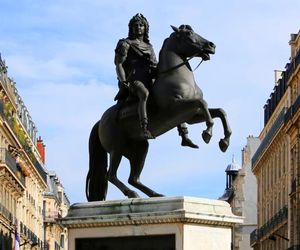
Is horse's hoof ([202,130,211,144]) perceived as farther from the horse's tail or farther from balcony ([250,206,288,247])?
balcony ([250,206,288,247])

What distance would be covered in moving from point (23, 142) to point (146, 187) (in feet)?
278

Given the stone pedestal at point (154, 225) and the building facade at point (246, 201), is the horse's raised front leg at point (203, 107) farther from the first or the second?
the building facade at point (246, 201)

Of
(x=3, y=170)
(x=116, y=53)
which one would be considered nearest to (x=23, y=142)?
(x=3, y=170)

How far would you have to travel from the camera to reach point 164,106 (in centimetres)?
1568

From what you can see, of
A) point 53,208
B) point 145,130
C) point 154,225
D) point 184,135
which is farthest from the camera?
point 53,208

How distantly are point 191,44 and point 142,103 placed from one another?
1069mm

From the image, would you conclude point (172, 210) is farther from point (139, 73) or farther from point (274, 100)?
point (274, 100)

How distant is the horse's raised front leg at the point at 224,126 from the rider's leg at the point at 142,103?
2.89 ft

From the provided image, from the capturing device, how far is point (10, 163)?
291 feet

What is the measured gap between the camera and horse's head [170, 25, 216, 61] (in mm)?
15859

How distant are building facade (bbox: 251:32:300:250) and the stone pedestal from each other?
Result: 6640 cm

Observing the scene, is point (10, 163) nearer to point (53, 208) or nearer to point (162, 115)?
point (53, 208)

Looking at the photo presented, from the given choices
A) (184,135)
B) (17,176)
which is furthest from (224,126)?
(17,176)

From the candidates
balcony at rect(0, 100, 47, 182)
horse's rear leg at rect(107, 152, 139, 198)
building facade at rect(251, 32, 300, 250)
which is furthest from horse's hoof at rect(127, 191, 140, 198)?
balcony at rect(0, 100, 47, 182)
